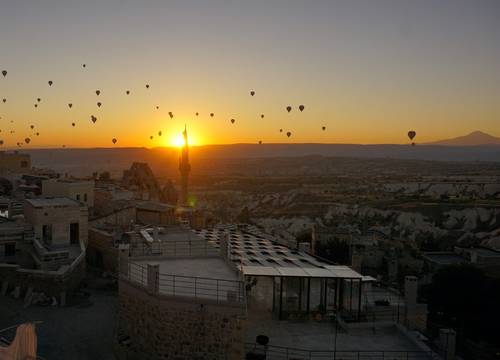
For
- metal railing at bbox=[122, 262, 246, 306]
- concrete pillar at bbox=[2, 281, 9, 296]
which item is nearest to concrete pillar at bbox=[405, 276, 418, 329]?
metal railing at bbox=[122, 262, 246, 306]

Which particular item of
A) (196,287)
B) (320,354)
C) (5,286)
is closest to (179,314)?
(196,287)

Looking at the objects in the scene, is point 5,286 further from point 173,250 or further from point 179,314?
point 179,314

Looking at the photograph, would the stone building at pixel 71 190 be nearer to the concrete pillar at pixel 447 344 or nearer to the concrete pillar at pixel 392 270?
the concrete pillar at pixel 392 270

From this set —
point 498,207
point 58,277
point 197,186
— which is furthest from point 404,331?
point 197,186

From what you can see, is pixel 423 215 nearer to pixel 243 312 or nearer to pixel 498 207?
pixel 498 207

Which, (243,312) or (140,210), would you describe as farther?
(140,210)
